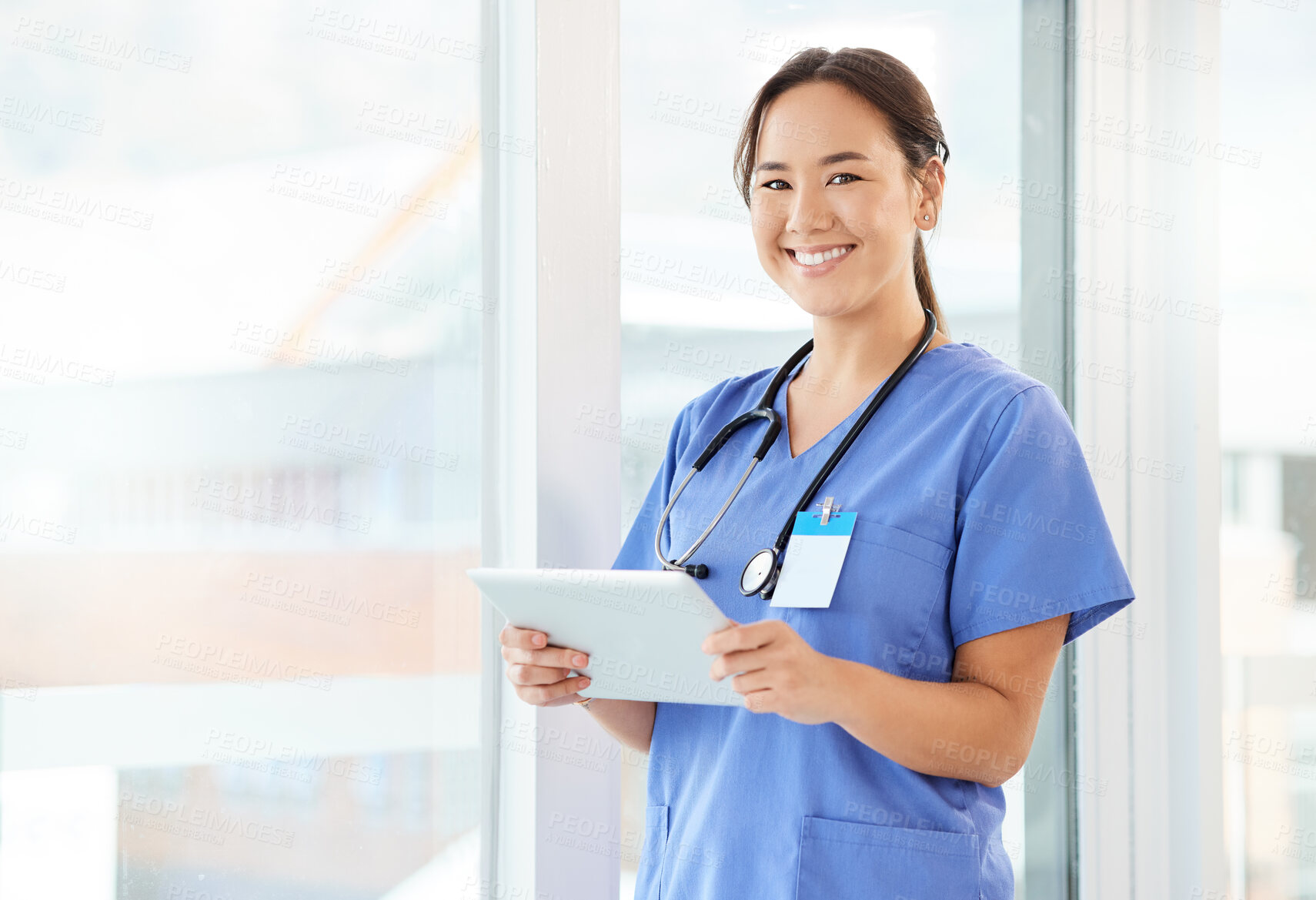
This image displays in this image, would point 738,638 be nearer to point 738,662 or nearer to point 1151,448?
point 738,662

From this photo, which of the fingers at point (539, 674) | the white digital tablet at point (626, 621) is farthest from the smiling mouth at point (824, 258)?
the fingers at point (539, 674)

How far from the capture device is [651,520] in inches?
51.3

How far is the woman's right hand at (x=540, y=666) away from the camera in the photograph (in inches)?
40.9

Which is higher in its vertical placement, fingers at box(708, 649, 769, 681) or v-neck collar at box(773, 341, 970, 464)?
v-neck collar at box(773, 341, 970, 464)

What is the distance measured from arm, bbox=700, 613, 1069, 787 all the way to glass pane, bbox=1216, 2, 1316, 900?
1.07 metres

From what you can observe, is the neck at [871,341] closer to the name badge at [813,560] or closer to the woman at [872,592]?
the woman at [872,592]

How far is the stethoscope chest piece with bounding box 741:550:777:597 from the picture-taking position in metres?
1.08

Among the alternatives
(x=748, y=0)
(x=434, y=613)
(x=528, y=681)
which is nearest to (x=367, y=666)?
(x=434, y=613)

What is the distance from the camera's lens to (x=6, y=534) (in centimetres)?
106

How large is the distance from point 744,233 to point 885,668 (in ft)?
2.48

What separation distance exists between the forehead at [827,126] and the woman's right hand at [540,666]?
0.60 meters

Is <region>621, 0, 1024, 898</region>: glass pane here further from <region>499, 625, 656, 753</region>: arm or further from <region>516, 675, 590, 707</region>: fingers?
<region>516, 675, 590, 707</region>: fingers

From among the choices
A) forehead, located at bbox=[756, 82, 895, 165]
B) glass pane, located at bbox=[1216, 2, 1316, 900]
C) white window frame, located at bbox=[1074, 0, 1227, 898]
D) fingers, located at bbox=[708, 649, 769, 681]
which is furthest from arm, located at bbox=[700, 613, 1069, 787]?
glass pane, located at bbox=[1216, 2, 1316, 900]

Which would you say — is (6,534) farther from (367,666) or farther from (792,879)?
(792,879)
